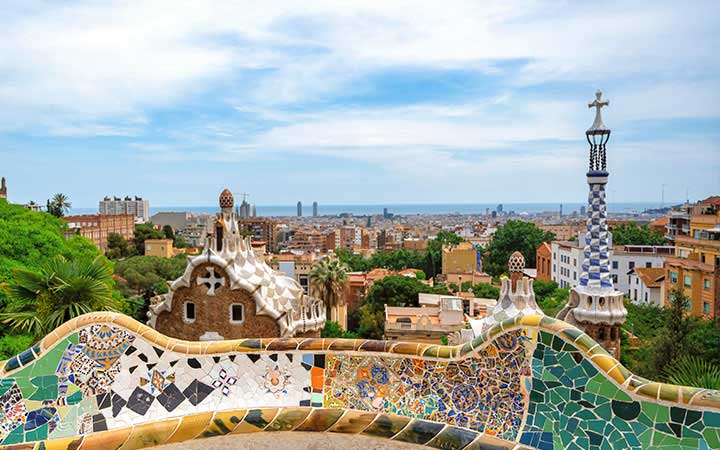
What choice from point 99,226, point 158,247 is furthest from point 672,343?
point 99,226

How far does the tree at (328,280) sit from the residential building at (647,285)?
1775 cm

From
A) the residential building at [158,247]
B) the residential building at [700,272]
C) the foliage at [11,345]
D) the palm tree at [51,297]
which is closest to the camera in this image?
the palm tree at [51,297]

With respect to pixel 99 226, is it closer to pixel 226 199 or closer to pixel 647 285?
pixel 647 285

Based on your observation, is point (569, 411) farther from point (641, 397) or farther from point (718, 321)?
point (718, 321)

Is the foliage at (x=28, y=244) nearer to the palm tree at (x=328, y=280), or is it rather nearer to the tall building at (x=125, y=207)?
the palm tree at (x=328, y=280)

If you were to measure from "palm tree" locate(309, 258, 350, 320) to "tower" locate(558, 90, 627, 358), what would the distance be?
16.3 m

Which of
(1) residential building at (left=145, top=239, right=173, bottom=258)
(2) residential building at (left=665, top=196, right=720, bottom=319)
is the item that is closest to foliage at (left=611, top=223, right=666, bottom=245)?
(2) residential building at (left=665, top=196, right=720, bottom=319)

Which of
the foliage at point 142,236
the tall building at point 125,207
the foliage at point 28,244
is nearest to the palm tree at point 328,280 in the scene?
the foliage at point 28,244

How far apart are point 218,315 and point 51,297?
376 centimetres

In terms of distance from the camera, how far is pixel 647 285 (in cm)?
3456

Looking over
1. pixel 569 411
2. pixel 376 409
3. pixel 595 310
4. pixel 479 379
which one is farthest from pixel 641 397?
pixel 595 310

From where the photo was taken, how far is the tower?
9.48m

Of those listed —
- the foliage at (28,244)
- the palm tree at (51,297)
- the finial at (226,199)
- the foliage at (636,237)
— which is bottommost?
the foliage at (636,237)

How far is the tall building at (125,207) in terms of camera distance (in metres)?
115
